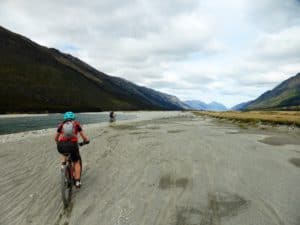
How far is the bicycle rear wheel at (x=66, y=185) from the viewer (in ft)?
30.9

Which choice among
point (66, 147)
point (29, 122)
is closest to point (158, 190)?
point (66, 147)

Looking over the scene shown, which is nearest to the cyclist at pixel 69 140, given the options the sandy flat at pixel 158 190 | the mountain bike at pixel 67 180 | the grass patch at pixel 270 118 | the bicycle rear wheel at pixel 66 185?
the mountain bike at pixel 67 180

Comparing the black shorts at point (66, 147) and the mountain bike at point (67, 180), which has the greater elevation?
the black shorts at point (66, 147)

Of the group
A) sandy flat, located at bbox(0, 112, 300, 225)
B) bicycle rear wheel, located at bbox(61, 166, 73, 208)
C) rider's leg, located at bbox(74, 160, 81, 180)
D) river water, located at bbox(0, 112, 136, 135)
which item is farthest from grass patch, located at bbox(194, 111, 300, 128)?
bicycle rear wheel, located at bbox(61, 166, 73, 208)

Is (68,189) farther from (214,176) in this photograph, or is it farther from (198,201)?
(214,176)

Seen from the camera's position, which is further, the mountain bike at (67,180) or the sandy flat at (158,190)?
the mountain bike at (67,180)

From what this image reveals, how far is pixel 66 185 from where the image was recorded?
32.6ft

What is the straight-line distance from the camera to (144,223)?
26.1 ft

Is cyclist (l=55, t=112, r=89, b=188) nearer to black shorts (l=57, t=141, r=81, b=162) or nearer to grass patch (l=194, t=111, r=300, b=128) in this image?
black shorts (l=57, t=141, r=81, b=162)

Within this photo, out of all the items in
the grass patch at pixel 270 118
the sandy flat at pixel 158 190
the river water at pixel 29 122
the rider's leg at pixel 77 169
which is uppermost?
the grass patch at pixel 270 118

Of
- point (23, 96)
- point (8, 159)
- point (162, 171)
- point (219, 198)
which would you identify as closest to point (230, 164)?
point (162, 171)

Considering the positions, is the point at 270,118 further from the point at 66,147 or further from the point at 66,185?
the point at 66,185

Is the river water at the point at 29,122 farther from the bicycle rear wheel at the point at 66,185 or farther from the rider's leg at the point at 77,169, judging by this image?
the bicycle rear wheel at the point at 66,185

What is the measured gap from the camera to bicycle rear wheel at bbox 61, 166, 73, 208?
9.41 meters
